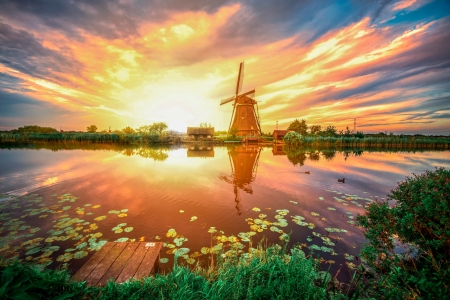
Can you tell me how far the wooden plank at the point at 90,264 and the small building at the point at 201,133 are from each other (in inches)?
2030

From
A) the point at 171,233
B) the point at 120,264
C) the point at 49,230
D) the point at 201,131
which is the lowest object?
the point at 171,233

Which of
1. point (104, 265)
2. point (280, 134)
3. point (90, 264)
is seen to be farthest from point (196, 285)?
point (280, 134)

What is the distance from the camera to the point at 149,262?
340cm

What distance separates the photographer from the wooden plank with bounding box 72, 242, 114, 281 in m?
3.01

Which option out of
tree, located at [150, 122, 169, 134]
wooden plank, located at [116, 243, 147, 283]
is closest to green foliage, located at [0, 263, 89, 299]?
wooden plank, located at [116, 243, 147, 283]

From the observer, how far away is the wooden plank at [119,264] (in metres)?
3.01

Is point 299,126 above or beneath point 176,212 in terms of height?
above

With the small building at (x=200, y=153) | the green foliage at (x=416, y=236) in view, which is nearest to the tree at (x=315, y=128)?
the small building at (x=200, y=153)

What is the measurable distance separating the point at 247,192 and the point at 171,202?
381cm

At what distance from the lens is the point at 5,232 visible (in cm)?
529

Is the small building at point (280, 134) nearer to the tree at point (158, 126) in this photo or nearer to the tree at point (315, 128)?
the tree at point (315, 128)

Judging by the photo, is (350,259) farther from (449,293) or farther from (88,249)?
(88,249)

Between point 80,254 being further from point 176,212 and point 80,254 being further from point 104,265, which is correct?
point 176,212

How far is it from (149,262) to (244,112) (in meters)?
46.8
